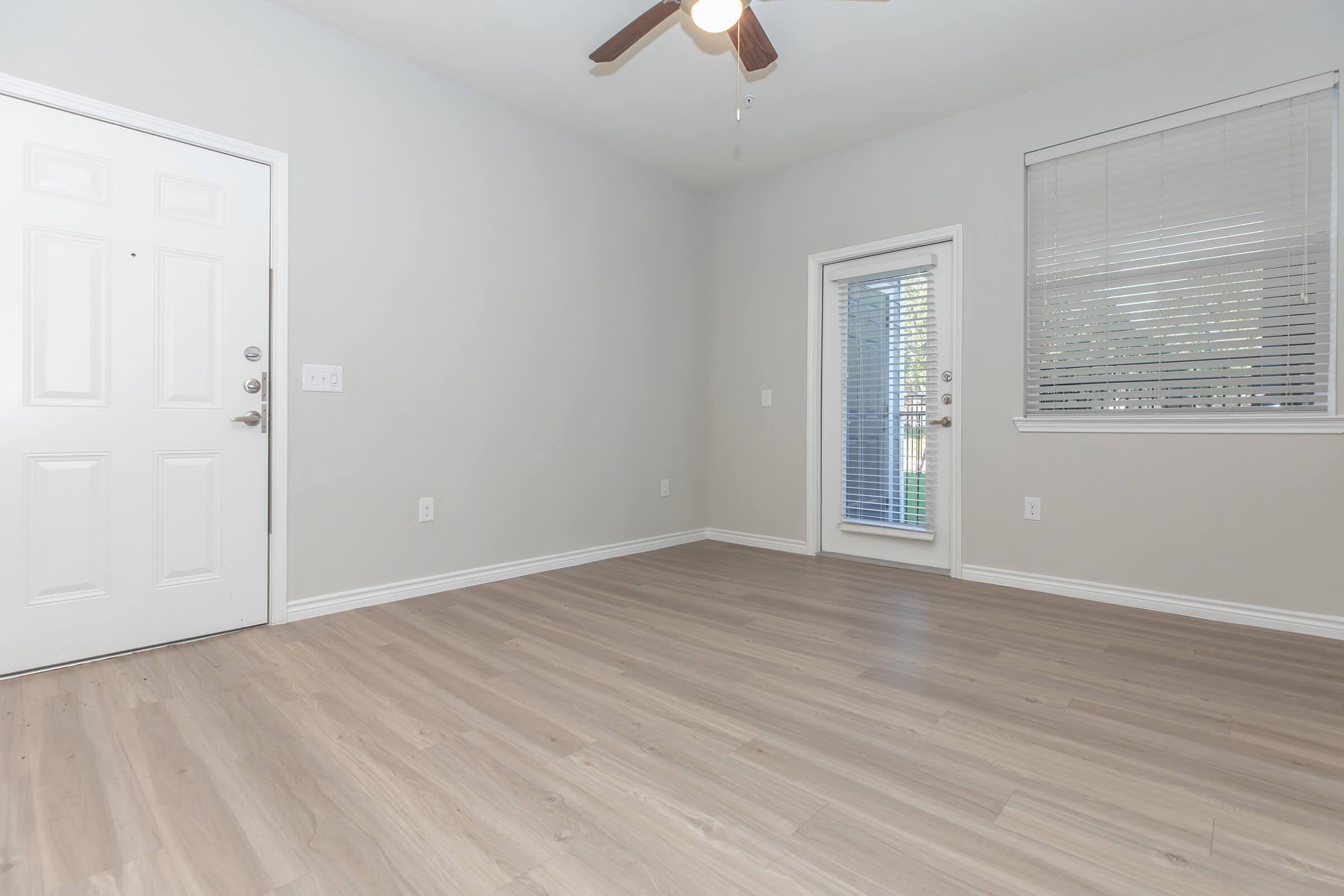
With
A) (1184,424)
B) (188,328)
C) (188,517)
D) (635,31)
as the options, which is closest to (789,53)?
(635,31)

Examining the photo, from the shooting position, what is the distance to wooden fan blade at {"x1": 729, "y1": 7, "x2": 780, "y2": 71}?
2.20m

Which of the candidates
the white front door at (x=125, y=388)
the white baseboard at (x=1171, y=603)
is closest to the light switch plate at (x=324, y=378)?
the white front door at (x=125, y=388)

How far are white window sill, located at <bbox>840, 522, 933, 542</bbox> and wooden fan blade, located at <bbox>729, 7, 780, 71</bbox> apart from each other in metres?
2.61

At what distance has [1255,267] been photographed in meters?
2.74

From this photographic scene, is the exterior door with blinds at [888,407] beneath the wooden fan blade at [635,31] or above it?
beneath

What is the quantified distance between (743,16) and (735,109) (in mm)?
1429

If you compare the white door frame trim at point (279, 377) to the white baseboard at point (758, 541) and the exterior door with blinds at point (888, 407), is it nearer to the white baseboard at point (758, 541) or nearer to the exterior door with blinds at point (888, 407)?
the white baseboard at point (758, 541)

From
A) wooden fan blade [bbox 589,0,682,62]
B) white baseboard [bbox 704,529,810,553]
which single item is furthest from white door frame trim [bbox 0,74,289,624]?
white baseboard [bbox 704,529,810,553]

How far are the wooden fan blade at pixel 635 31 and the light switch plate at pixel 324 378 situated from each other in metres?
1.72

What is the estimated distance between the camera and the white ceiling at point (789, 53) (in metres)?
2.67

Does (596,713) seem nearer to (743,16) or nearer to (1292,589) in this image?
(743,16)

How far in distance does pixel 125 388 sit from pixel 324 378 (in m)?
0.67

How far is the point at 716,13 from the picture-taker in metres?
2.00

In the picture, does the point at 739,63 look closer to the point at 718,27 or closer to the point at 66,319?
the point at 718,27
